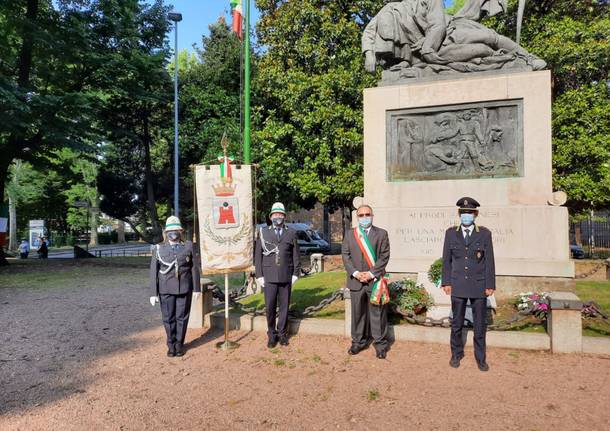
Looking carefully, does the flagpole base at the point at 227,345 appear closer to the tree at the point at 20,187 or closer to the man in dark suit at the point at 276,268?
the man in dark suit at the point at 276,268

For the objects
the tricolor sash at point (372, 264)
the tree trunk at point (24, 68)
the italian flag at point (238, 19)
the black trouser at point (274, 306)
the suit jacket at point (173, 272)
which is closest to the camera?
the tricolor sash at point (372, 264)

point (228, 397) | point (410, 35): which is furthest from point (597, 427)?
point (410, 35)

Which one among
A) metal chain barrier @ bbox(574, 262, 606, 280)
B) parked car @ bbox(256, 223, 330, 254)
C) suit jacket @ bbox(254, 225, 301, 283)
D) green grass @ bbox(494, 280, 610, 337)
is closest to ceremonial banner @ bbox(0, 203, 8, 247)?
parked car @ bbox(256, 223, 330, 254)

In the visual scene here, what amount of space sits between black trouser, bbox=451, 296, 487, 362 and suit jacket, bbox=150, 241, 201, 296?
370cm

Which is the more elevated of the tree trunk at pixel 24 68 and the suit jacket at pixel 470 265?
the tree trunk at pixel 24 68

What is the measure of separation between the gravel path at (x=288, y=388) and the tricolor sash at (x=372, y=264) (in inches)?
31.0

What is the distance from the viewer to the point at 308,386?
4816 millimetres

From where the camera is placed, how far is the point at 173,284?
620 centimetres

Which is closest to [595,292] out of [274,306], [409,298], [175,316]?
[409,298]

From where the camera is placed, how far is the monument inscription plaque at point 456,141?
8320mm

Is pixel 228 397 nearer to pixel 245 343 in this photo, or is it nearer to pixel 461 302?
pixel 245 343

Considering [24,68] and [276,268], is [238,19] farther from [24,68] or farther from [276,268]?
[24,68]

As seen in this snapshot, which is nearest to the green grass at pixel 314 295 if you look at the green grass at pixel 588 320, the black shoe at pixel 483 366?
the black shoe at pixel 483 366

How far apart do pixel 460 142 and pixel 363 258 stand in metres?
4.12
